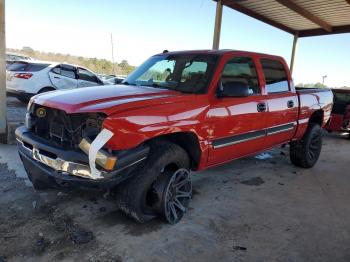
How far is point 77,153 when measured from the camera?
302cm

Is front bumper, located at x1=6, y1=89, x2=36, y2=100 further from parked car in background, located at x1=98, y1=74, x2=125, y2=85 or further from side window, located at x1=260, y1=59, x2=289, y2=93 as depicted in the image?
side window, located at x1=260, y1=59, x2=289, y2=93

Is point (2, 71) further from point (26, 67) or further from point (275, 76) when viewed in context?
point (275, 76)

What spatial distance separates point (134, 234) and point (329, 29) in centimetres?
1362

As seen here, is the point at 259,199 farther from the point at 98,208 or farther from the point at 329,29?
the point at 329,29

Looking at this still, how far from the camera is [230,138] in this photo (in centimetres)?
420

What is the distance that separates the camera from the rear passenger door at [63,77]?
1065cm

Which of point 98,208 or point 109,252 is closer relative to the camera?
point 109,252

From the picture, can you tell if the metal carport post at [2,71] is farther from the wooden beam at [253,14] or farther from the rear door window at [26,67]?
the wooden beam at [253,14]

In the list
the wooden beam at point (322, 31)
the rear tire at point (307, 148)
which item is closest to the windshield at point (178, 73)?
the rear tire at point (307, 148)

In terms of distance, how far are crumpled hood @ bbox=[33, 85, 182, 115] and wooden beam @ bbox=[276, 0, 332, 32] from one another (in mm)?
→ 8596

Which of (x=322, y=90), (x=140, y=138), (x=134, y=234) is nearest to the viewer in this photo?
(x=140, y=138)

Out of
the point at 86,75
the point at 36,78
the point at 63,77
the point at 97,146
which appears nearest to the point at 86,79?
the point at 86,75

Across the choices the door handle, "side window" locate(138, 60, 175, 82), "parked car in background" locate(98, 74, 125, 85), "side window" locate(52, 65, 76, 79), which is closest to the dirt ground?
the door handle

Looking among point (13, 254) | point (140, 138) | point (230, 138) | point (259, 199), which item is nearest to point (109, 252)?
point (13, 254)
